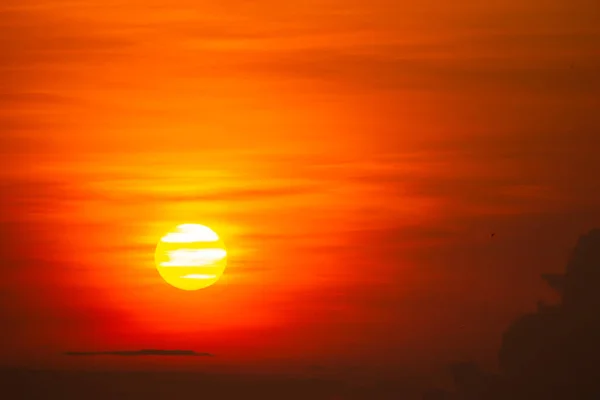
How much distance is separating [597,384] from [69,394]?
22773mm

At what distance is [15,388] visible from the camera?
52.2 metres

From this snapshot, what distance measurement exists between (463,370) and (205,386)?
1050 cm

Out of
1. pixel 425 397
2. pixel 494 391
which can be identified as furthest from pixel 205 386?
pixel 494 391

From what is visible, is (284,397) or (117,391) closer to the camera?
(284,397)

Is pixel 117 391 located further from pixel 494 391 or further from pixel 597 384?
pixel 597 384

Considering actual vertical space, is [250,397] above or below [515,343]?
below

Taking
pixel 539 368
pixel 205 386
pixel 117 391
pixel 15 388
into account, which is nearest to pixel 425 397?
pixel 539 368

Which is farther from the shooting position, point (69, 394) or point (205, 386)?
point (69, 394)

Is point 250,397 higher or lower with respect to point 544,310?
lower

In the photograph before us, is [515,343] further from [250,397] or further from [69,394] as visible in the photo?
[69,394]

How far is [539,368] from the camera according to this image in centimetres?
5669

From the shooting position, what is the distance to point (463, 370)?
52625 millimetres

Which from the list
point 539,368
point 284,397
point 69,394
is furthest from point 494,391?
point 69,394

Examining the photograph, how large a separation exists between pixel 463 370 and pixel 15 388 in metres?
18.2
